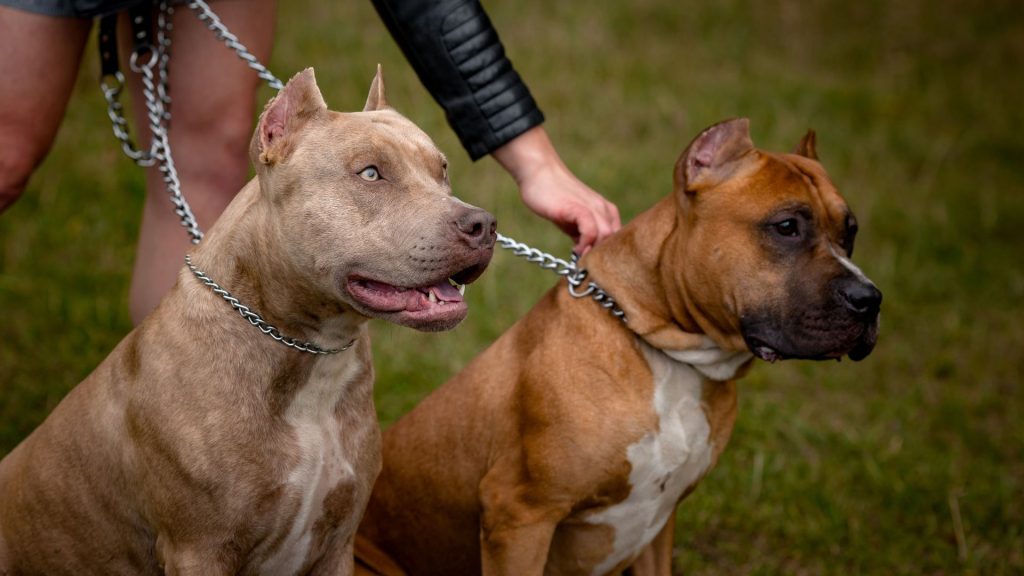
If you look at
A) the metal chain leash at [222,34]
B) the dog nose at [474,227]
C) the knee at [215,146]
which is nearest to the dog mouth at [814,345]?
the dog nose at [474,227]

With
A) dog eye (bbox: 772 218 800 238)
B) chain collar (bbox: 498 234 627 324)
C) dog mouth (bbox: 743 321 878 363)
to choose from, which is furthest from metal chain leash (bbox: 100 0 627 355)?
dog eye (bbox: 772 218 800 238)

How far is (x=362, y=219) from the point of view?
3016 mm

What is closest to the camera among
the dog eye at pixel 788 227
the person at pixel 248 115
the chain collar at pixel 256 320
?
the chain collar at pixel 256 320

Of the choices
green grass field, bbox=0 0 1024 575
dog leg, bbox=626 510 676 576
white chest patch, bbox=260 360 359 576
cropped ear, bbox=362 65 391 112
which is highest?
cropped ear, bbox=362 65 391 112

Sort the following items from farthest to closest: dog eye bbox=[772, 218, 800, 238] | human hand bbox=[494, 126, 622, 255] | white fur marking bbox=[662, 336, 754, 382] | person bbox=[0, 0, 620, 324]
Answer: human hand bbox=[494, 126, 622, 255]
person bbox=[0, 0, 620, 324]
white fur marking bbox=[662, 336, 754, 382]
dog eye bbox=[772, 218, 800, 238]

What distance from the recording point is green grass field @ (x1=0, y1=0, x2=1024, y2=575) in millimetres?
4996

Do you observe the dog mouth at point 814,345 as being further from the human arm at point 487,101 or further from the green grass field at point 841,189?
the green grass field at point 841,189

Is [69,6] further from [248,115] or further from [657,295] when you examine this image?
[657,295]

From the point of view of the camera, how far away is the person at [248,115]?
3.95m

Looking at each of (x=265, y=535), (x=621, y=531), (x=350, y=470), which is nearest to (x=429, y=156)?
(x=350, y=470)

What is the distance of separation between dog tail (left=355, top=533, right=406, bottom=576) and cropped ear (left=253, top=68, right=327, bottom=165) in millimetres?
1570

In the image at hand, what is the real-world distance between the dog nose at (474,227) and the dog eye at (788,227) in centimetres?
98

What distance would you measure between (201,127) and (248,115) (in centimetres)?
17

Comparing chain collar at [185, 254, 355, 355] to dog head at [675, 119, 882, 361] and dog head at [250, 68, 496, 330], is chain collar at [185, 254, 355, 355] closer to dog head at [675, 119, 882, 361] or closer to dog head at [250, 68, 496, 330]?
dog head at [250, 68, 496, 330]
